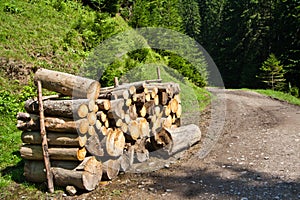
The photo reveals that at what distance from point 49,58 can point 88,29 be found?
4.35 m

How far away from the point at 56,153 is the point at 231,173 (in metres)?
3.74

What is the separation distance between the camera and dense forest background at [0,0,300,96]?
46.3ft

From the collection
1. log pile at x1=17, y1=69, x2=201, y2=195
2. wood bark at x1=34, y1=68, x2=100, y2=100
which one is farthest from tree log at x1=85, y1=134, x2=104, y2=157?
wood bark at x1=34, y1=68, x2=100, y2=100

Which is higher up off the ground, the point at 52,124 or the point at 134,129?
the point at 52,124

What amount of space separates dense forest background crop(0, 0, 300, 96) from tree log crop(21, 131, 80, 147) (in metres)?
6.39

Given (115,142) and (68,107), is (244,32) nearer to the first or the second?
(115,142)

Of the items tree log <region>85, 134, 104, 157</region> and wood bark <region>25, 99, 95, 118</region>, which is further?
tree log <region>85, 134, 104, 157</region>

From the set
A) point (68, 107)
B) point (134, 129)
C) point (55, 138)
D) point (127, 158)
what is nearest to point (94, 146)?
point (55, 138)

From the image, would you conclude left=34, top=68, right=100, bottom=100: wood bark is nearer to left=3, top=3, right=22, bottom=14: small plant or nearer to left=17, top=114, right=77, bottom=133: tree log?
left=17, top=114, right=77, bottom=133: tree log

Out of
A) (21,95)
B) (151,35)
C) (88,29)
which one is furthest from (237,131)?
(151,35)

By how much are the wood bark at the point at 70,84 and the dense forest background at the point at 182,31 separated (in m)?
6.11

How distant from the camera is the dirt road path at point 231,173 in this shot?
18.9ft

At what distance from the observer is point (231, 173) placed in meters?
6.64

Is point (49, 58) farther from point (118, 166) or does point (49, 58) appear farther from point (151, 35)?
point (151, 35)
